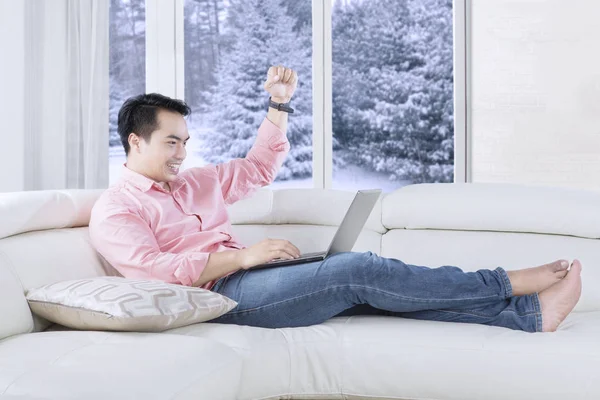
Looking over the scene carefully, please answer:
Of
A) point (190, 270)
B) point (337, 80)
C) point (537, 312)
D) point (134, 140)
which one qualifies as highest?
point (337, 80)

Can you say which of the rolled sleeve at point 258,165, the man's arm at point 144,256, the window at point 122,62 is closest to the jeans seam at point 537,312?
the man's arm at point 144,256

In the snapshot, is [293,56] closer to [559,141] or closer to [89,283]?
[559,141]

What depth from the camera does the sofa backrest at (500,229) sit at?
245cm

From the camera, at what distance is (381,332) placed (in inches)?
78.4

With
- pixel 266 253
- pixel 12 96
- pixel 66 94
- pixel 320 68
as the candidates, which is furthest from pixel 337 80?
pixel 266 253

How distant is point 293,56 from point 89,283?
323 centimetres

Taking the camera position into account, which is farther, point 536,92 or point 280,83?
point 536,92

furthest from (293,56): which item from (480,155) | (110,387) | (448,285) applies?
(110,387)

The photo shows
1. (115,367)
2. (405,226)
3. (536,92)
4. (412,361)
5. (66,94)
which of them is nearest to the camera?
(115,367)

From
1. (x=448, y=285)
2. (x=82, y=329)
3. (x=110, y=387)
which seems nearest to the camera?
(x=110, y=387)

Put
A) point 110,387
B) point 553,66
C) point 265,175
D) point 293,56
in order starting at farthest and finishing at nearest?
point 293,56 → point 553,66 → point 265,175 → point 110,387

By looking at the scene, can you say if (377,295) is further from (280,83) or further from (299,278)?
(280,83)

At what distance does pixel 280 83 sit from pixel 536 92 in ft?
7.80

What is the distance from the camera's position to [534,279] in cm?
205
